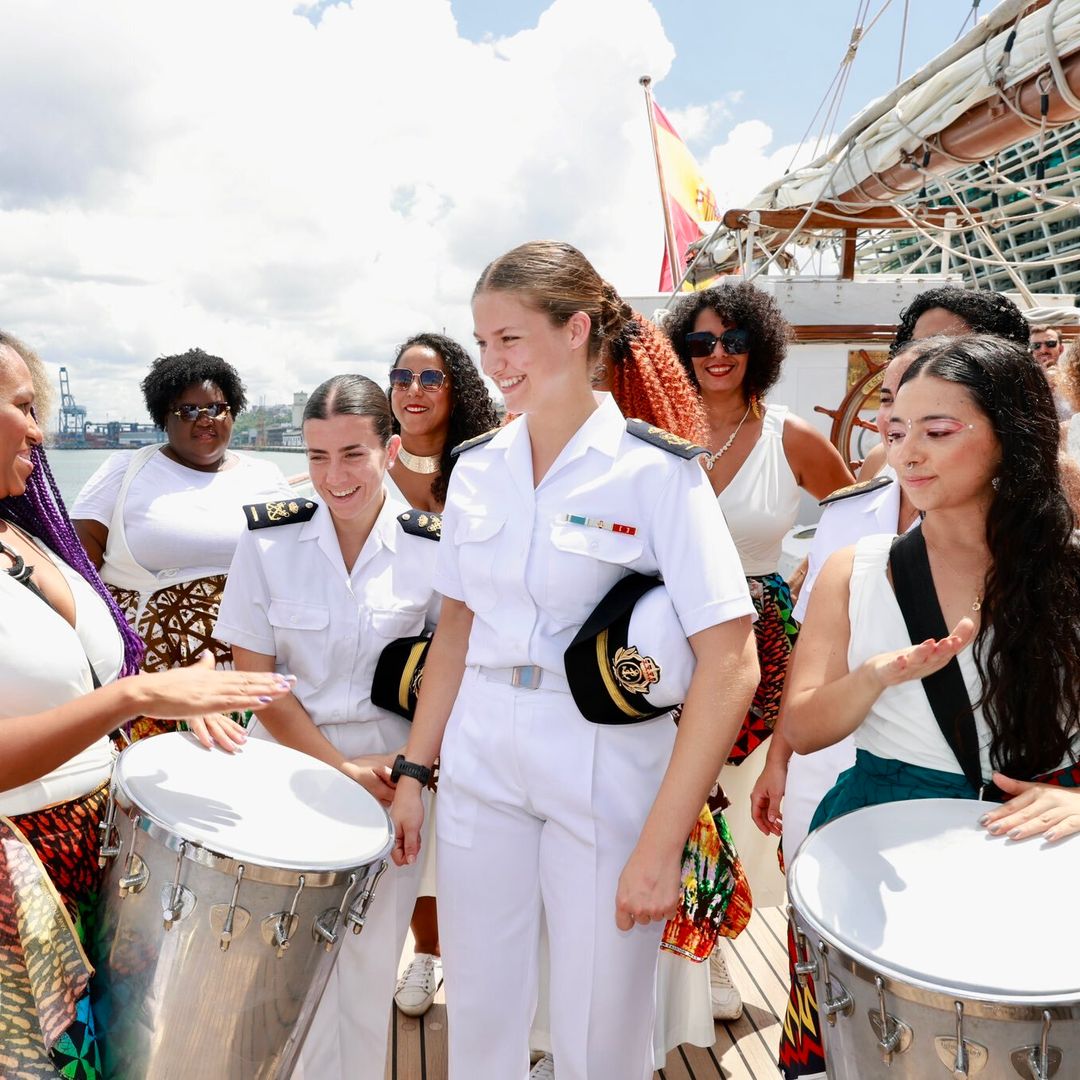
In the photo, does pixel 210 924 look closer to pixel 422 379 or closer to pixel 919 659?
pixel 919 659

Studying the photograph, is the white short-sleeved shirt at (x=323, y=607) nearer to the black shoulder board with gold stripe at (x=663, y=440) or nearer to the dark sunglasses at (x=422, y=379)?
the black shoulder board with gold stripe at (x=663, y=440)

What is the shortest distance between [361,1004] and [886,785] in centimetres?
134

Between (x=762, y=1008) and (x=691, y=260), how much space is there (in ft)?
31.2

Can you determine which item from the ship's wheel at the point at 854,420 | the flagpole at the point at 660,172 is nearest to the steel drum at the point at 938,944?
the ship's wheel at the point at 854,420

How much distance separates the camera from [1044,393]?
1.72m

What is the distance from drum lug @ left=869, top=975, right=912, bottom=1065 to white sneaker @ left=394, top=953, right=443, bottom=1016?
1800 mm

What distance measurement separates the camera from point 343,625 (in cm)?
236

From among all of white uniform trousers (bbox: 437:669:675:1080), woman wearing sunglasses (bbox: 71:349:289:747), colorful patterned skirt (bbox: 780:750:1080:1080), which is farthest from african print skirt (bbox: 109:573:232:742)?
colorful patterned skirt (bbox: 780:750:1080:1080)

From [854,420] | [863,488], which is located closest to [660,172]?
[854,420]

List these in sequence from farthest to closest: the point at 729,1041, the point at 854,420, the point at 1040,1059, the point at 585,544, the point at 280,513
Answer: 1. the point at 854,420
2. the point at 729,1041
3. the point at 280,513
4. the point at 585,544
5. the point at 1040,1059

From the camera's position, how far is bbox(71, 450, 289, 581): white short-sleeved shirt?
10.9 ft

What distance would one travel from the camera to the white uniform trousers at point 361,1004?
227 cm

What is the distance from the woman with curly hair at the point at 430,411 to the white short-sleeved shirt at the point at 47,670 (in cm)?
168

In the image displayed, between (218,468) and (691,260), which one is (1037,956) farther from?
(691,260)
